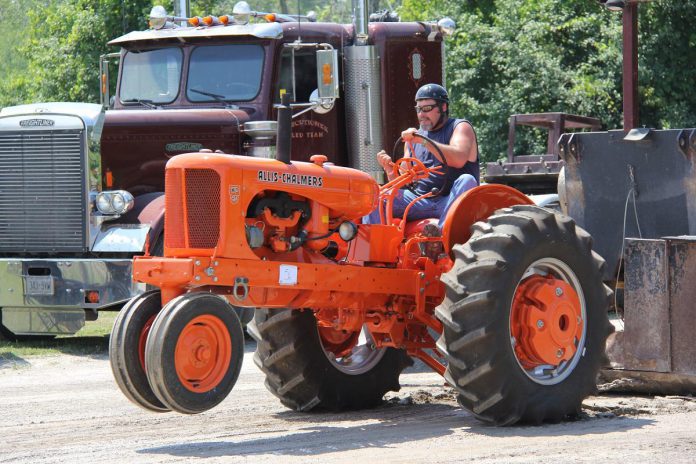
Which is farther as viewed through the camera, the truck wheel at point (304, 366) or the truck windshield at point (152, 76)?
the truck windshield at point (152, 76)

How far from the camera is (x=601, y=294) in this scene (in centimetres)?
796

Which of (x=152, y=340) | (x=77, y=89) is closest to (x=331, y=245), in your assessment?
(x=152, y=340)

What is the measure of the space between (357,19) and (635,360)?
15.9 feet

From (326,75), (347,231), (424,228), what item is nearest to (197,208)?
(347,231)

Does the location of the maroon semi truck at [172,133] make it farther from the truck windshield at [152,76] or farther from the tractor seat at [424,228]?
the tractor seat at [424,228]

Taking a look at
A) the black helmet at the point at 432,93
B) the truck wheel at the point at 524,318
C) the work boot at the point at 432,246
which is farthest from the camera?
the black helmet at the point at 432,93

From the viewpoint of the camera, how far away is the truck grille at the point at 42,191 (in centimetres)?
Result: 1186

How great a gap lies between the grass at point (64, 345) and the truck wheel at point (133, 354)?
512 centimetres

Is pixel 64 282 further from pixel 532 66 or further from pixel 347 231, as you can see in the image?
pixel 532 66

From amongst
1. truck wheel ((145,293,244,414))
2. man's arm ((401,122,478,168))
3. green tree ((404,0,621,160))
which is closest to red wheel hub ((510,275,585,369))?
man's arm ((401,122,478,168))

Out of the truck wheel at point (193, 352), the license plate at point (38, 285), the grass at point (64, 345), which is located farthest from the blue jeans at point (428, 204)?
the grass at point (64, 345)

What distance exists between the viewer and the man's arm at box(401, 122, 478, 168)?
8266mm

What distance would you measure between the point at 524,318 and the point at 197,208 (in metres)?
2.04

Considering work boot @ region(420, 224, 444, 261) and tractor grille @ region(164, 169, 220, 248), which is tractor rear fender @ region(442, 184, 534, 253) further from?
tractor grille @ region(164, 169, 220, 248)
